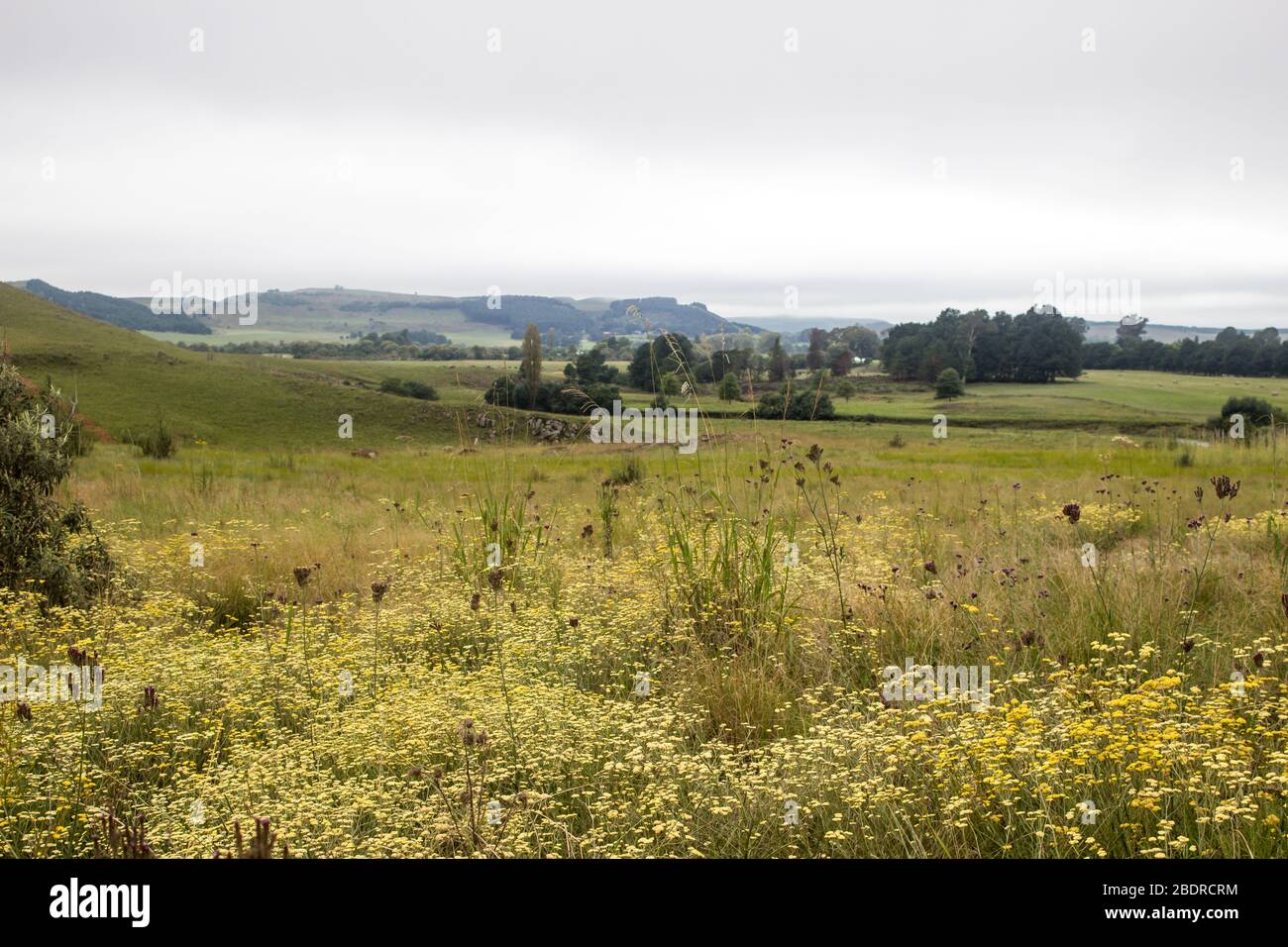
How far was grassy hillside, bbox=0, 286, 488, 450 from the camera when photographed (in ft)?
168

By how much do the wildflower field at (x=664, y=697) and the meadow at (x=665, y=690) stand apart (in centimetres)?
3

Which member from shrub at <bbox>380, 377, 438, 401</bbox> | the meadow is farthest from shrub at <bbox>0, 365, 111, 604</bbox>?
shrub at <bbox>380, 377, 438, 401</bbox>

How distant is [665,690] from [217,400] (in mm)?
60148

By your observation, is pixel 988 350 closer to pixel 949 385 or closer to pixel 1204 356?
pixel 949 385

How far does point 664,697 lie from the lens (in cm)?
468

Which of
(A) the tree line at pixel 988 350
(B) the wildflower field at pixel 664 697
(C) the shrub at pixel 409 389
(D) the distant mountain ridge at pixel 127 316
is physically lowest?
(B) the wildflower field at pixel 664 697

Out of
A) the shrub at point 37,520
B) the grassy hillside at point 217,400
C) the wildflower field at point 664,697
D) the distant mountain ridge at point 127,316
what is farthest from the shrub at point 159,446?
the distant mountain ridge at point 127,316

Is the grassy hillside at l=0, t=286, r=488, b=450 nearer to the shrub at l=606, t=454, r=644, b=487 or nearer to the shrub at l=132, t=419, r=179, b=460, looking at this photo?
the shrub at l=132, t=419, r=179, b=460

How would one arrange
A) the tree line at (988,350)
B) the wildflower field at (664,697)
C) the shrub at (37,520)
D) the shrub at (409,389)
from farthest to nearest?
the tree line at (988,350)
the shrub at (409,389)
the shrub at (37,520)
the wildflower field at (664,697)

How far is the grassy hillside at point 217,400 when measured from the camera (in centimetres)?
5109

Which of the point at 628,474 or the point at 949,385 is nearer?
the point at 628,474

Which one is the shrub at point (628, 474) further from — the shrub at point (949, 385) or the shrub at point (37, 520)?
the shrub at point (949, 385)

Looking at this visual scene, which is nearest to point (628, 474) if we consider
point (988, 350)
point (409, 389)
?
point (409, 389)

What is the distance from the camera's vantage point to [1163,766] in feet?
9.89
